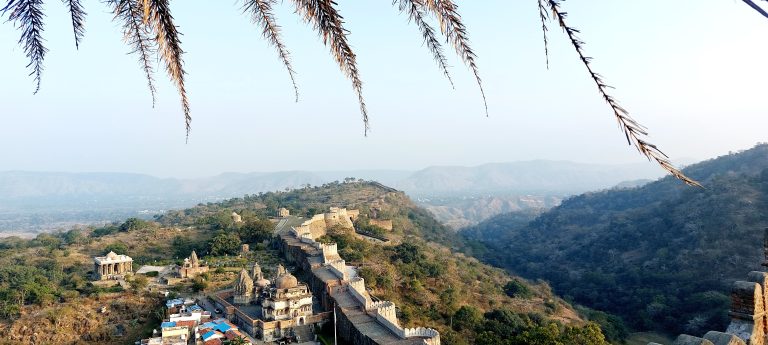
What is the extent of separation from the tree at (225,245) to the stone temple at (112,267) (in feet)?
20.9

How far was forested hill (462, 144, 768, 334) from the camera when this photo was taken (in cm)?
3794

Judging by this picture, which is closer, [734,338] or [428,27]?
[428,27]

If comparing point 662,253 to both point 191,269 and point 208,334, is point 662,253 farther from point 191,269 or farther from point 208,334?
point 208,334

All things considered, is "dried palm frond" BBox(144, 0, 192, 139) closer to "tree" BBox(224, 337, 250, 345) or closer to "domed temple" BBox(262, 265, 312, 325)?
"tree" BBox(224, 337, 250, 345)

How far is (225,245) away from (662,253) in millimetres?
37186

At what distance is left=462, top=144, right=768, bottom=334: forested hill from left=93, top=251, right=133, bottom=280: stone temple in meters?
31.9

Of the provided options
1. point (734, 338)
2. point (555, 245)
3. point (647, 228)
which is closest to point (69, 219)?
point (555, 245)

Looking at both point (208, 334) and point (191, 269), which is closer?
point (208, 334)

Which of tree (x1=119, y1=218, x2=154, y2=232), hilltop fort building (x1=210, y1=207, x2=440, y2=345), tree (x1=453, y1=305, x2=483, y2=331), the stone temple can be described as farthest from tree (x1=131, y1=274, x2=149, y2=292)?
tree (x1=119, y1=218, x2=154, y2=232)

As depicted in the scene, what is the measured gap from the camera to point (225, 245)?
35.4 m

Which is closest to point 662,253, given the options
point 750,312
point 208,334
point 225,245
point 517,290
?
point 517,290

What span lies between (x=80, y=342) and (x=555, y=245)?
178 ft

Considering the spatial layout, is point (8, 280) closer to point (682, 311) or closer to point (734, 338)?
point (734, 338)

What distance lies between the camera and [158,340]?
19.3 metres
